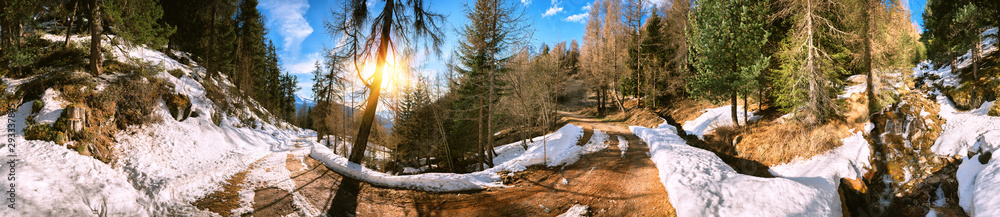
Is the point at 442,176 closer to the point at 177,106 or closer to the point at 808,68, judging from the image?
the point at 177,106

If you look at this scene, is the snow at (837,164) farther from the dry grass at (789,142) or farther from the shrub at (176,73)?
the shrub at (176,73)

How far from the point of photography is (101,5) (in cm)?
1005

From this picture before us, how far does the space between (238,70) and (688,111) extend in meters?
35.9

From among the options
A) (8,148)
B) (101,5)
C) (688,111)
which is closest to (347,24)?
(8,148)

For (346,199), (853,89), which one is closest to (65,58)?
(346,199)

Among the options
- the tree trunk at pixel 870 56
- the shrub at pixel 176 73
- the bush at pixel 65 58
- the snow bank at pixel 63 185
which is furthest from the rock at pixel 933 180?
the shrub at pixel 176 73

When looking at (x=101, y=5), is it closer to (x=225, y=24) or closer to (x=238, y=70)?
(x=225, y=24)

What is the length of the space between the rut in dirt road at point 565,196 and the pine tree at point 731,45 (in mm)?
8417

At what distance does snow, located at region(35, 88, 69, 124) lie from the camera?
6.72m

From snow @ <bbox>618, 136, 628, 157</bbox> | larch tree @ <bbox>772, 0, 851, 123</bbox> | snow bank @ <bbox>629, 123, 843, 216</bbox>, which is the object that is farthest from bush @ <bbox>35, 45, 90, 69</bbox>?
larch tree @ <bbox>772, 0, 851, 123</bbox>

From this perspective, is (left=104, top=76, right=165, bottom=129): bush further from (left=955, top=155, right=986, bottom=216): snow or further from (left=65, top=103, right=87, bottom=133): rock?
(left=955, top=155, right=986, bottom=216): snow

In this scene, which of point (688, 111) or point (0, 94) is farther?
point (688, 111)

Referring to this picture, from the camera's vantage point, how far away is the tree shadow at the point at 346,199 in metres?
5.59

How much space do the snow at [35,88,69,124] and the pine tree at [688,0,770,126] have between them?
2110 cm
